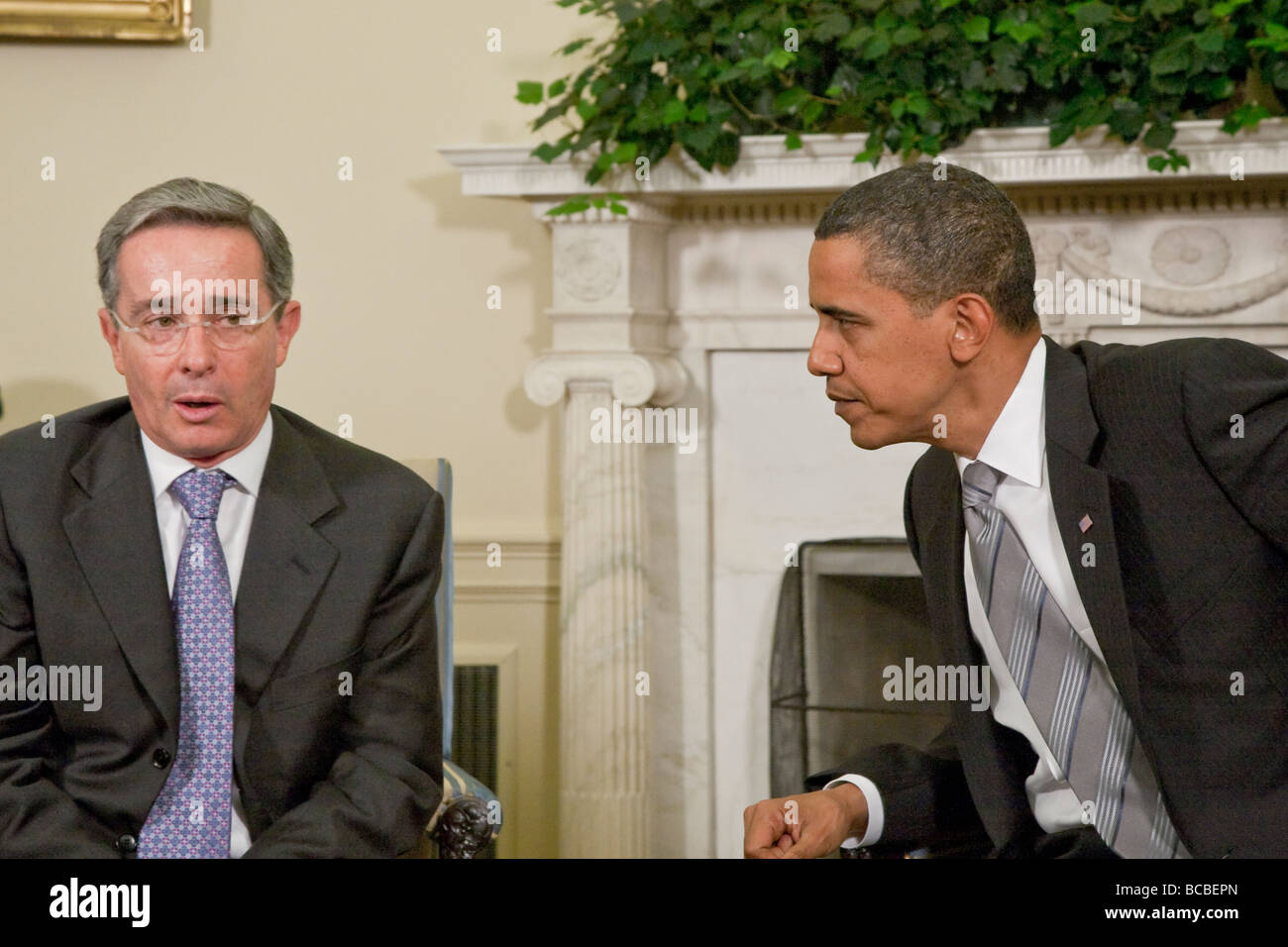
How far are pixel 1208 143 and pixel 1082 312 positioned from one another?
18.2 inches

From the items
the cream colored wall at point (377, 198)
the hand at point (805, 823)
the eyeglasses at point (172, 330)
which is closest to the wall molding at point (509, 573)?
the cream colored wall at point (377, 198)

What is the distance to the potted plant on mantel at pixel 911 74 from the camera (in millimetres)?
2787

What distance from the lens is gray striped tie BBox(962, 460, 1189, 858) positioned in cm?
157

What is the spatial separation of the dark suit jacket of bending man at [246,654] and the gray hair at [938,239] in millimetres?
683

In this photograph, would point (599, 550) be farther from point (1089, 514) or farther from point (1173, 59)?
point (1089, 514)

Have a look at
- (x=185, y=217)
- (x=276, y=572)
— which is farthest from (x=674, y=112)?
(x=276, y=572)

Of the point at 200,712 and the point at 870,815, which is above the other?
the point at 200,712

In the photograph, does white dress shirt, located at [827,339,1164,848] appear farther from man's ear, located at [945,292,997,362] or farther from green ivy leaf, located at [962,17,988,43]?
green ivy leaf, located at [962,17,988,43]

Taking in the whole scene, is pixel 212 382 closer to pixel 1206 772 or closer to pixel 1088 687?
Answer: pixel 1088 687

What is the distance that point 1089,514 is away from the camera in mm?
1508

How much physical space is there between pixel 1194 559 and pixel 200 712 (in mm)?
1146

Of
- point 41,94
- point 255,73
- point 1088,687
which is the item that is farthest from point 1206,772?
point 41,94

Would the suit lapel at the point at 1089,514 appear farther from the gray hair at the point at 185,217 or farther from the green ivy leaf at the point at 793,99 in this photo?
the green ivy leaf at the point at 793,99

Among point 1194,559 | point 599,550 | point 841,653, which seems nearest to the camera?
point 1194,559
